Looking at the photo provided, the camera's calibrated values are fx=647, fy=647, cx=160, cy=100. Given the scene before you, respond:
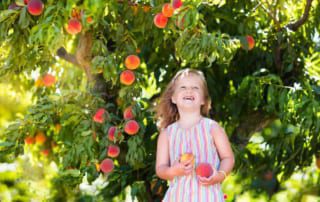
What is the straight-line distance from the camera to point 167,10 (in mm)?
3293

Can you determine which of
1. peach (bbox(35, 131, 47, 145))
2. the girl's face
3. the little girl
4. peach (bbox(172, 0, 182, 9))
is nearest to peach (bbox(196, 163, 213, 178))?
the little girl

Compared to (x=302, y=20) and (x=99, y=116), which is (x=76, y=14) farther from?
(x=302, y=20)

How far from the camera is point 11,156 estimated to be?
3924 millimetres

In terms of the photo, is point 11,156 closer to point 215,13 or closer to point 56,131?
point 56,131

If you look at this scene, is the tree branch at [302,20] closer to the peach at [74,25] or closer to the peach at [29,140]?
the peach at [74,25]

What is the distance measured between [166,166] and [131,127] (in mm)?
668

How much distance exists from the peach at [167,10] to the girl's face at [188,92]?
1.24 feet

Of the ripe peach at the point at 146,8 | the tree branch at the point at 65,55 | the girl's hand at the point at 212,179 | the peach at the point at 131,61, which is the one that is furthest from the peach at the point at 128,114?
the girl's hand at the point at 212,179

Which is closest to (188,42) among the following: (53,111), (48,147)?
(53,111)

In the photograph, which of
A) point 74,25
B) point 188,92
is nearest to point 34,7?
point 74,25

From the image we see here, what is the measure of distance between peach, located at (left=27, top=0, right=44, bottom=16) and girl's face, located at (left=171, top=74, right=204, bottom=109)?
79 cm

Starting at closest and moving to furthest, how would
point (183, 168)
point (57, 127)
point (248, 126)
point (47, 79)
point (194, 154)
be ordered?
point (183, 168), point (194, 154), point (47, 79), point (57, 127), point (248, 126)

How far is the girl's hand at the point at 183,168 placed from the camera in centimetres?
281

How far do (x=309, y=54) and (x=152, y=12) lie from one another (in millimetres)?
1387
